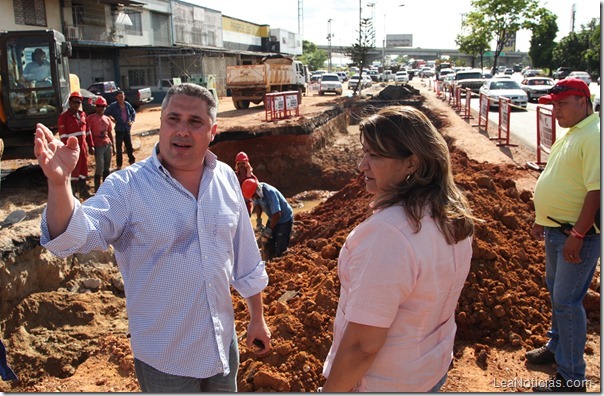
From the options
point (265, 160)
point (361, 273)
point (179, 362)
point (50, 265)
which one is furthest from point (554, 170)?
point (265, 160)

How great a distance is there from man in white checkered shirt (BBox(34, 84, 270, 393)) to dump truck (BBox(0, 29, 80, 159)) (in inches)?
406

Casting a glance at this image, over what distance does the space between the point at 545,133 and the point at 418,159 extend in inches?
365

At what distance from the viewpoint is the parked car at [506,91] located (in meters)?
24.8

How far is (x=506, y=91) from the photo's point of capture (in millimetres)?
25281

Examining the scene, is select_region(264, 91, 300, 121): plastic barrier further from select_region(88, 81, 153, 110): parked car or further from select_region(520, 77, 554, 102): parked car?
select_region(520, 77, 554, 102): parked car

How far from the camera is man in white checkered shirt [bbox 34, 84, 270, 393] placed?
2.31 m

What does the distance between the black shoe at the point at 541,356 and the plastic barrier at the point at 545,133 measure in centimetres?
647

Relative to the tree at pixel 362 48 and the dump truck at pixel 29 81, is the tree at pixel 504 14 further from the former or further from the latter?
the dump truck at pixel 29 81

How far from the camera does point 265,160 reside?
17734mm

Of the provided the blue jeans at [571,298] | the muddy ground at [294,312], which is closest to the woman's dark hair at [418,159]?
the muddy ground at [294,312]

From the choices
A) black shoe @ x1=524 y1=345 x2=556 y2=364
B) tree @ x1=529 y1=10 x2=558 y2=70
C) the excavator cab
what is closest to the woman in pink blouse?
black shoe @ x1=524 y1=345 x2=556 y2=364

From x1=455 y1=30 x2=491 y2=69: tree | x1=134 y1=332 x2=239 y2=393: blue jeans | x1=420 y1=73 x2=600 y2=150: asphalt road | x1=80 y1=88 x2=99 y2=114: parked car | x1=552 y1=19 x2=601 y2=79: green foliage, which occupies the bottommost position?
x1=420 y1=73 x2=600 y2=150: asphalt road

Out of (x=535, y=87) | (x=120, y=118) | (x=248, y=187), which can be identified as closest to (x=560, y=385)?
(x=248, y=187)

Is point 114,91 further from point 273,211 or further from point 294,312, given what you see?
point 294,312
